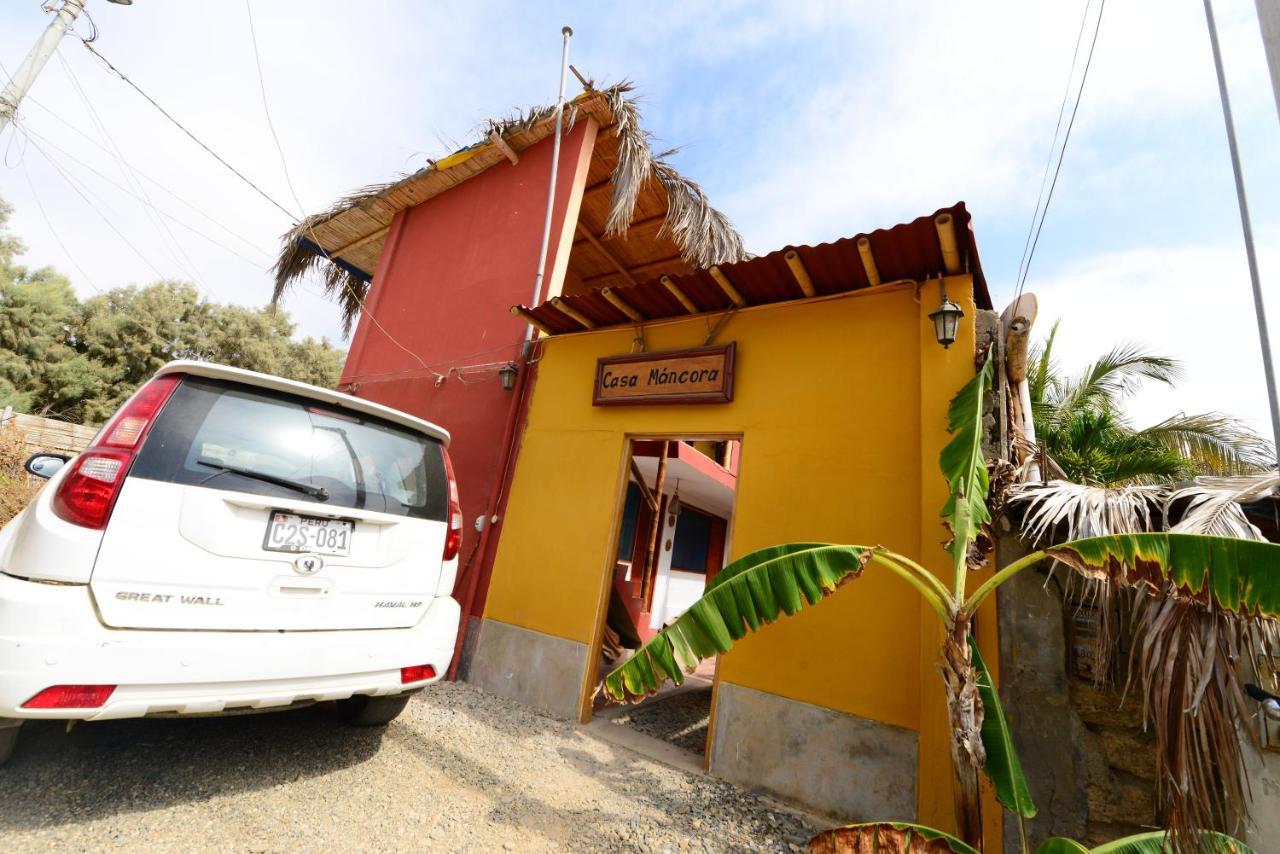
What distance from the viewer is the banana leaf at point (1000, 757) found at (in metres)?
2.14

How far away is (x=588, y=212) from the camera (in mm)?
8273

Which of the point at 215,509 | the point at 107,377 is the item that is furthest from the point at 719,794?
the point at 107,377

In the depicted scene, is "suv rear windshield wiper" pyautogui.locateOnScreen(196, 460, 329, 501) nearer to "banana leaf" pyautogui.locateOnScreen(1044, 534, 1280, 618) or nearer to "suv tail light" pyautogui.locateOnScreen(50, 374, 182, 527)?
"suv tail light" pyautogui.locateOnScreen(50, 374, 182, 527)

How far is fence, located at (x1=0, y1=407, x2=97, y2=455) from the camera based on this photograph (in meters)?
8.86

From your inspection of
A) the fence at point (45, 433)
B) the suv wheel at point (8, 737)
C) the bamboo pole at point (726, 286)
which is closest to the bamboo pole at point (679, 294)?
the bamboo pole at point (726, 286)

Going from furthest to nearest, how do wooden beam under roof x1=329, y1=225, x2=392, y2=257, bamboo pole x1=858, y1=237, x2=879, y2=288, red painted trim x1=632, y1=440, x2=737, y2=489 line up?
1. wooden beam under roof x1=329, y1=225, x2=392, y2=257
2. red painted trim x1=632, y1=440, x2=737, y2=489
3. bamboo pole x1=858, y1=237, x2=879, y2=288

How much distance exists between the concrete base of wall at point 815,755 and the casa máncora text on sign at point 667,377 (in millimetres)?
2284

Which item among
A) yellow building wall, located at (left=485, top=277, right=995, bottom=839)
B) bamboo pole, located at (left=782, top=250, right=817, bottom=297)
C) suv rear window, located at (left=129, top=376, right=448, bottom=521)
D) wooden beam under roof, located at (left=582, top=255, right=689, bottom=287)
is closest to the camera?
suv rear window, located at (left=129, top=376, right=448, bottom=521)

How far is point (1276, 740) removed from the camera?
7.55 feet

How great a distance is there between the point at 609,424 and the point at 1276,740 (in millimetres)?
4356

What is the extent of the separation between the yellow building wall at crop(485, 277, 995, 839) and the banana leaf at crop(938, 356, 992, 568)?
0.44 m

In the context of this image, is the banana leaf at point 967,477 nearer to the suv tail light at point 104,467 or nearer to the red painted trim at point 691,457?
the suv tail light at point 104,467

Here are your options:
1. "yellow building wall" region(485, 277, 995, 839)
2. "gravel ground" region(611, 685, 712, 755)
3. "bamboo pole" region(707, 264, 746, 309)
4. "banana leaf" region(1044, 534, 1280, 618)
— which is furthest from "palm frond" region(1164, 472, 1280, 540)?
"gravel ground" region(611, 685, 712, 755)

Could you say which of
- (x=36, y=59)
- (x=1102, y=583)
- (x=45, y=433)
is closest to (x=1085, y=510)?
(x=1102, y=583)
